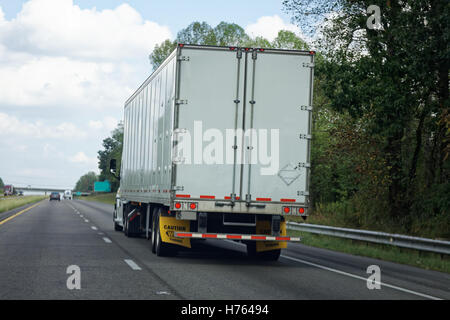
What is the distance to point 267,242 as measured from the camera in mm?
14281

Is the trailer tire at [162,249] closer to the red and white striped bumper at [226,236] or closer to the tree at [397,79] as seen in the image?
the red and white striped bumper at [226,236]

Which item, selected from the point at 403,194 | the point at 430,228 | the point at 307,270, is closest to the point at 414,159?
the point at 403,194

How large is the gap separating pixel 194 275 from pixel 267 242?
148 inches

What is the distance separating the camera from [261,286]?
9.82 meters

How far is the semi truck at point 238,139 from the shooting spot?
41.3ft

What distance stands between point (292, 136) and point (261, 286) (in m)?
Answer: 3.88

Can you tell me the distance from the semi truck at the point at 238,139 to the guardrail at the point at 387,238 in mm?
4329

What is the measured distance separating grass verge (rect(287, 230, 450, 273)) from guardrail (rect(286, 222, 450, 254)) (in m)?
0.23

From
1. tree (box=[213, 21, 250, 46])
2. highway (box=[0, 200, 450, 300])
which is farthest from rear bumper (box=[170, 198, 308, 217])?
tree (box=[213, 21, 250, 46])

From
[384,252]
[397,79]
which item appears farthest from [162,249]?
[397,79]

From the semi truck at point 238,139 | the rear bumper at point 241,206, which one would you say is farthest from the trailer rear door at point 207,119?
the rear bumper at point 241,206

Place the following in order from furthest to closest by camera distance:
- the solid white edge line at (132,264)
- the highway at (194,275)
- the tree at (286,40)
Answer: the tree at (286,40), the solid white edge line at (132,264), the highway at (194,275)

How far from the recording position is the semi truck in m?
12.6

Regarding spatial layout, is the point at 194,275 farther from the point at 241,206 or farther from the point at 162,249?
the point at 162,249
